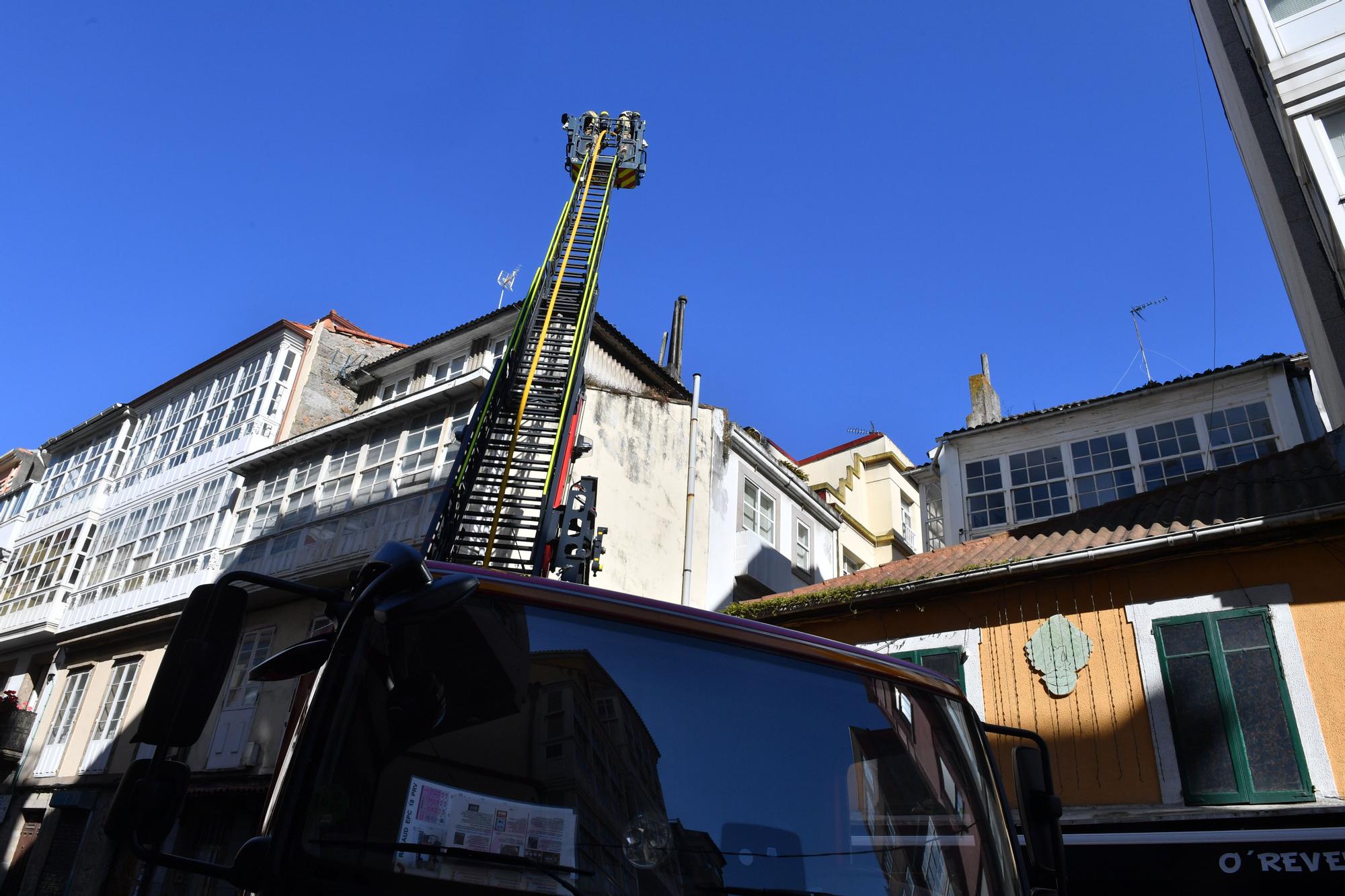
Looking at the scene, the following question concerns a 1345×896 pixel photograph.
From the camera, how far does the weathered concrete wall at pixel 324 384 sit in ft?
78.2

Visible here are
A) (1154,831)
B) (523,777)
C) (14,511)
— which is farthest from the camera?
(14,511)

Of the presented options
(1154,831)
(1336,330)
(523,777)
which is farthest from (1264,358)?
(523,777)

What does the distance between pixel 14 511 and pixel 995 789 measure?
36024mm

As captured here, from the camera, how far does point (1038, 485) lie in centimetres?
1667

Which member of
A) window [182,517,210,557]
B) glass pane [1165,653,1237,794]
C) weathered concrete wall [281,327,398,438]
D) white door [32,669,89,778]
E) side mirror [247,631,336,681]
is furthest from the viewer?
weathered concrete wall [281,327,398,438]

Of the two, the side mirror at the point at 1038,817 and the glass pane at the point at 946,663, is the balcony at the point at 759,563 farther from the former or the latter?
the side mirror at the point at 1038,817

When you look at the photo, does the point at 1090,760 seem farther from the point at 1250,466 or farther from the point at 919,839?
the point at 919,839

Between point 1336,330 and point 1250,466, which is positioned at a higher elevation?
point 1336,330

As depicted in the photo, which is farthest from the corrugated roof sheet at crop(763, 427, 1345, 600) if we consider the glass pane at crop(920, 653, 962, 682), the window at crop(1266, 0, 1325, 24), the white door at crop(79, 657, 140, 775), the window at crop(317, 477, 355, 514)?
the white door at crop(79, 657, 140, 775)

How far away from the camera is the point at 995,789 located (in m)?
3.51

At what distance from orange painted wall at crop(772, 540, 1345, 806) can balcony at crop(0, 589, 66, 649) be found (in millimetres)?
23436

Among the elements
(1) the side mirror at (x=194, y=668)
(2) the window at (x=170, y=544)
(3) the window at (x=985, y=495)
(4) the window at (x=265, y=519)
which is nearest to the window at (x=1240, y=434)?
(3) the window at (x=985, y=495)

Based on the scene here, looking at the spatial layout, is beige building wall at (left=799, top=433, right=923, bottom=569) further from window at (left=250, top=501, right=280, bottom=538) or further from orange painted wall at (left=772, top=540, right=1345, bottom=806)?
orange painted wall at (left=772, top=540, right=1345, bottom=806)

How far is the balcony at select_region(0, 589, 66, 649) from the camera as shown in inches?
939
